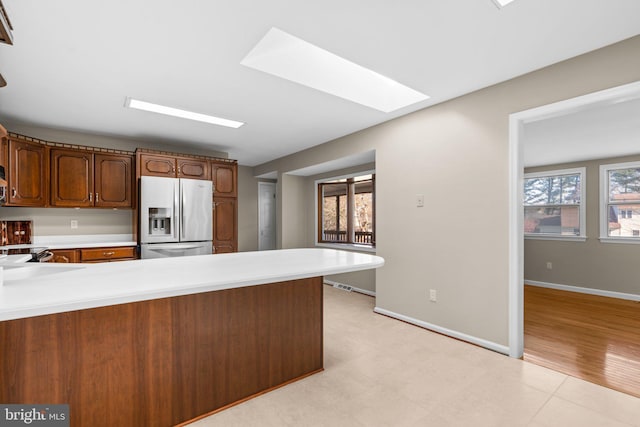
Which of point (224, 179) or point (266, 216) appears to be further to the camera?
point (266, 216)

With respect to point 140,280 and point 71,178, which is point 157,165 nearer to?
point 71,178

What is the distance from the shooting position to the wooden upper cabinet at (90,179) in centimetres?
360

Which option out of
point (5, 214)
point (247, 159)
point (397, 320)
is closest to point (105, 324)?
point (397, 320)

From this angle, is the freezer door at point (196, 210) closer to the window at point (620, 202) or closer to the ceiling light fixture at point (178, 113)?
the ceiling light fixture at point (178, 113)

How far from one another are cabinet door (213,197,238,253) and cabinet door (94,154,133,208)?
3.91 feet

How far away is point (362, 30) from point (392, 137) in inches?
70.6

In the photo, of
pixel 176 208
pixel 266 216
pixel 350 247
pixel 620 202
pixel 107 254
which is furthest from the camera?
pixel 266 216

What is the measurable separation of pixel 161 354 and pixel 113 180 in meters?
3.26

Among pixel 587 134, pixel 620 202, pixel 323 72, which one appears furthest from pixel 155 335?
pixel 620 202

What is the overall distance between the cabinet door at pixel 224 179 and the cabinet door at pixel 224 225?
0.12 metres

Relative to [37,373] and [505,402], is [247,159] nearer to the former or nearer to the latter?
[37,373]

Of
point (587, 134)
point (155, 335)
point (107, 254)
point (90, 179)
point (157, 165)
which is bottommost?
point (155, 335)

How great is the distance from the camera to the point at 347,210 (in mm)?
5270

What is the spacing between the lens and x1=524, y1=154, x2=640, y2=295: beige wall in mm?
4379
